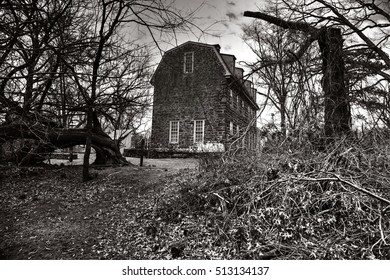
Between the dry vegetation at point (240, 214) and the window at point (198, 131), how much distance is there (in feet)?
34.7

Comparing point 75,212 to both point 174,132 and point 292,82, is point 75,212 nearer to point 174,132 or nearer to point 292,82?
point 292,82

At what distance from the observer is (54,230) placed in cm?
389

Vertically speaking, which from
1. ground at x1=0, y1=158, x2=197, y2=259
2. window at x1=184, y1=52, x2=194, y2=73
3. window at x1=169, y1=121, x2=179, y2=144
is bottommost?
ground at x1=0, y1=158, x2=197, y2=259

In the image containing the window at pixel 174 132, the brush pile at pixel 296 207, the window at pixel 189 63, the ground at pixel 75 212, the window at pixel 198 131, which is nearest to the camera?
the brush pile at pixel 296 207

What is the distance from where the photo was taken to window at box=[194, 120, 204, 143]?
1585 centimetres

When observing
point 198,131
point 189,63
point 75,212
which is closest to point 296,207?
point 75,212

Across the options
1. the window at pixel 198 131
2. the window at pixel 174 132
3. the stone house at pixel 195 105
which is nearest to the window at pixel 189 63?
the stone house at pixel 195 105

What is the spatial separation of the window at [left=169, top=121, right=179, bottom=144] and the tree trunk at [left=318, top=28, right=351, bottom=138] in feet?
39.2

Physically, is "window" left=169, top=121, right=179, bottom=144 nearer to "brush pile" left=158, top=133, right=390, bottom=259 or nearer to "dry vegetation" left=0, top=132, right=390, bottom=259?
"dry vegetation" left=0, top=132, right=390, bottom=259

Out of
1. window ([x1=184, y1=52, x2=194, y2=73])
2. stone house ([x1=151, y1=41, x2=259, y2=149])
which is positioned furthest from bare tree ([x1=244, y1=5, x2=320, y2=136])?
window ([x1=184, y1=52, x2=194, y2=73])

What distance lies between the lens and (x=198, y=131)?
16016 millimetres

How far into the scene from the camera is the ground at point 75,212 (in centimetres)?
341

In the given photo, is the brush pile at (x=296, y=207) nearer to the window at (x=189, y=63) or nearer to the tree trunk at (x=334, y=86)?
the tree trunk at (x=334, y=86)

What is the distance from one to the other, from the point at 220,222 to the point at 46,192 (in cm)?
404
